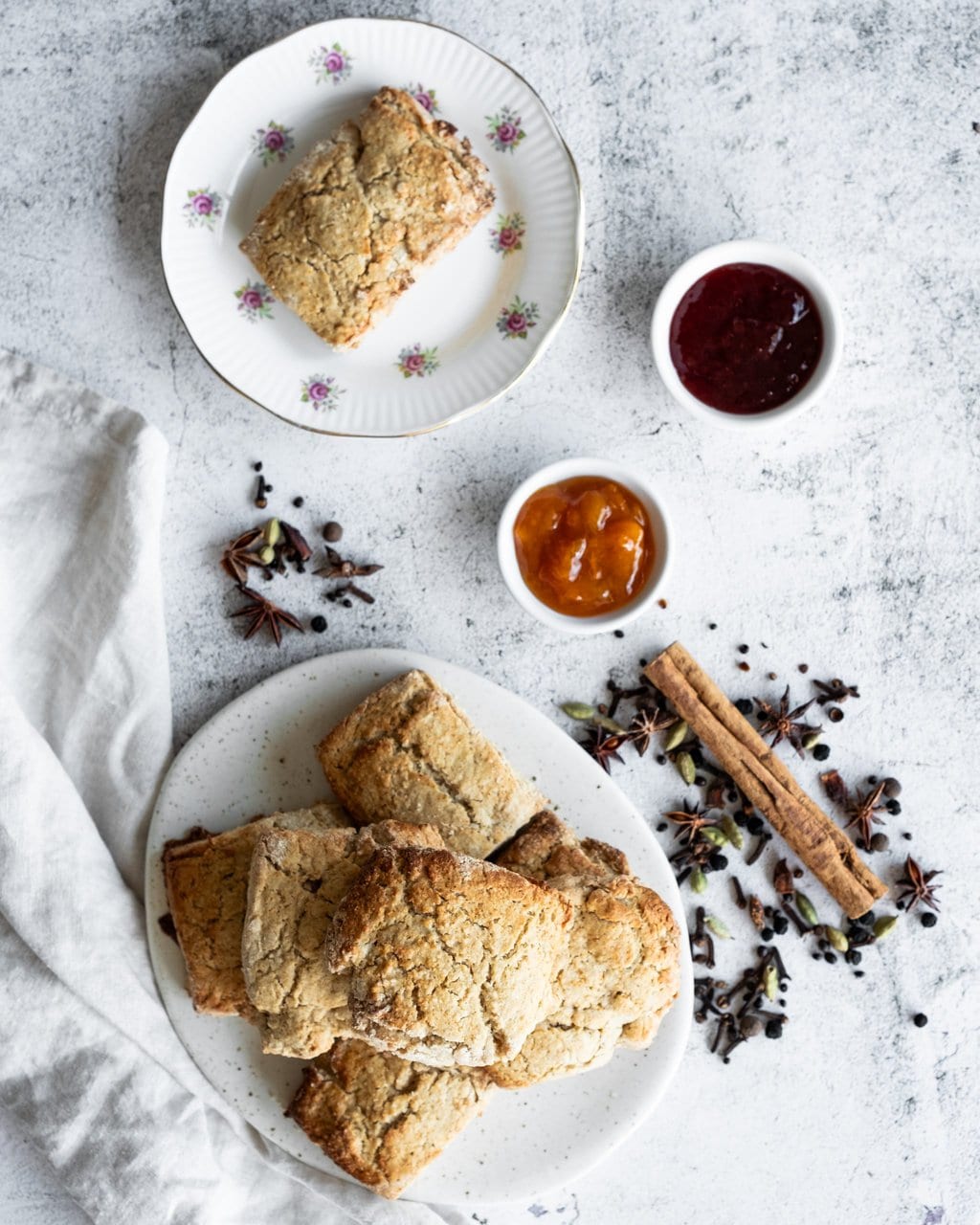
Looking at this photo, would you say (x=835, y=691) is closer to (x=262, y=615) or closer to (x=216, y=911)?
(x=262, y=615)

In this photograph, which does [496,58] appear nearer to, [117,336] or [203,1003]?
[117,336]

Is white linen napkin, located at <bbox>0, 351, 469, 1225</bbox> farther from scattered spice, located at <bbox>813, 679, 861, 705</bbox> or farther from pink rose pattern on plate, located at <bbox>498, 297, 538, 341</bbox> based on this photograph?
scattered spice, located at <bbox>813, 679, 861, 705</bbox>

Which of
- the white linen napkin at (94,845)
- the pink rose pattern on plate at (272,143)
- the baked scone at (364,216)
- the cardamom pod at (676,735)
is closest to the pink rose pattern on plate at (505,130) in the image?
the baked scone at (364,216)

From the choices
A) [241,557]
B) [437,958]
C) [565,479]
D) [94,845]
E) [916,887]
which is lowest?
[916,887]

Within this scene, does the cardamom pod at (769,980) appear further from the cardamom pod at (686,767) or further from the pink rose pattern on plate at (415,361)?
the pink rose pattern on plate at (415,361)

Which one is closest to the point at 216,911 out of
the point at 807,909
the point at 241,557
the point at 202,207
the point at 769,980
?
the point at 241,557

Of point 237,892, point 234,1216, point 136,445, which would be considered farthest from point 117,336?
point 234,1216
